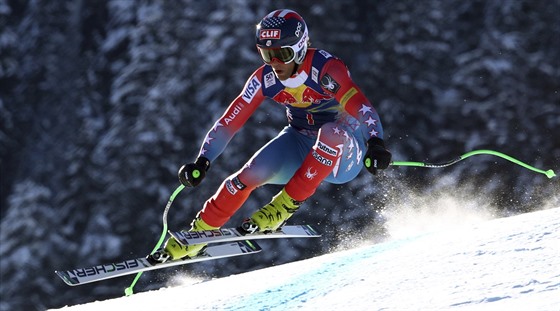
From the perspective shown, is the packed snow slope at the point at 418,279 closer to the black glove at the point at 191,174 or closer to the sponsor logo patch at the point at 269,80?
the black glove at the point at 191,174

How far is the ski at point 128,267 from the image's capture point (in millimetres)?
5898

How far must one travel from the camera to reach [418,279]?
5.11 meters

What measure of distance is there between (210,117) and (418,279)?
15077mm

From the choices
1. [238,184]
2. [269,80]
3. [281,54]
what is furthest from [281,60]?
[238,184]

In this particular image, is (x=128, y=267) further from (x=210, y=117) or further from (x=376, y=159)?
(x=210, y=117)

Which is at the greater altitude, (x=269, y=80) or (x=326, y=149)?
(x=269, y=80)

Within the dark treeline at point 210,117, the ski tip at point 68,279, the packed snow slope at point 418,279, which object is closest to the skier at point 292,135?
the packed snow slope at point 418,279

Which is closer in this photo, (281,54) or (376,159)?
(376,159)

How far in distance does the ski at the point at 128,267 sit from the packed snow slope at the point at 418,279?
30 cm

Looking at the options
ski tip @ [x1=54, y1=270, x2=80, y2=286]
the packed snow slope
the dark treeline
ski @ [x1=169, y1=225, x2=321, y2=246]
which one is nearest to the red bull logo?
ski @ [x1=169, y1=225, x2=321, y2=246]

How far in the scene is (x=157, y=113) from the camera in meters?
20.3

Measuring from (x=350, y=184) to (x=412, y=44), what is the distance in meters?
3.97

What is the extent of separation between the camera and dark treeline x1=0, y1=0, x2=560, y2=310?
63.2ft

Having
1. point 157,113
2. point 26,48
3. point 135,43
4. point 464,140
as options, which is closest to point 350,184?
point 464,140
